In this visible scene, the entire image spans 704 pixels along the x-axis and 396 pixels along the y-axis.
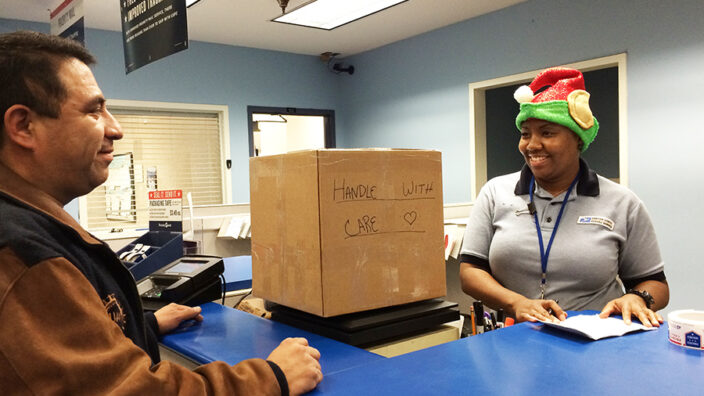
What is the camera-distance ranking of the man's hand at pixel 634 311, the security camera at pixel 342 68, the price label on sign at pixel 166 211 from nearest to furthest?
the man's hand at pixel 634 311 → the price label on sign at pixel 166 211 → the security camera at pixel 342 68

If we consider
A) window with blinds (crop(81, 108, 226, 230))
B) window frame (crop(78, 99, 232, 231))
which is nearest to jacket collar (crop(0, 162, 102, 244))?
window with blinds (crop(81, 108, 226, 230))

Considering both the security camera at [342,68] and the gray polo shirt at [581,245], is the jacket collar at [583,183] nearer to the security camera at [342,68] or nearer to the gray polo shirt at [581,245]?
the gray polo shirt at [581,245]

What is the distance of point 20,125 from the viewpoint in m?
0.84

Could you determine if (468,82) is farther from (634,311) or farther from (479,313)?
(634,311)

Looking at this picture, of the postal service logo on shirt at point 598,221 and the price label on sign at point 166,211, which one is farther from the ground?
the price label on sign at point 166,211

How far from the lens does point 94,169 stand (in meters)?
0.93

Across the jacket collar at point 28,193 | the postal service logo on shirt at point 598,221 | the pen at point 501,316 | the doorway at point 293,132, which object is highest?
the doorway at point 293,132

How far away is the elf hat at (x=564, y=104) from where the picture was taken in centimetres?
162

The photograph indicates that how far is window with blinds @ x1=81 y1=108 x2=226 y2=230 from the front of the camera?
520 centimetres

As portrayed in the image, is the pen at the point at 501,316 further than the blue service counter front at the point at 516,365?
Yes

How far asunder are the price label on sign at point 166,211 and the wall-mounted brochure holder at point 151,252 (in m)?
0.03

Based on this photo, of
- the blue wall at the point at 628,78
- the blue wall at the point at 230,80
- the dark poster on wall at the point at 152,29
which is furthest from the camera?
the blue wall at the point at 230,80

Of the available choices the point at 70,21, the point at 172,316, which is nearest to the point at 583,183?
the point at 172,316

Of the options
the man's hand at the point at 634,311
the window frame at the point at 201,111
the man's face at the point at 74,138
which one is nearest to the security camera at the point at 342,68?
the window frame at the point at 201,111
